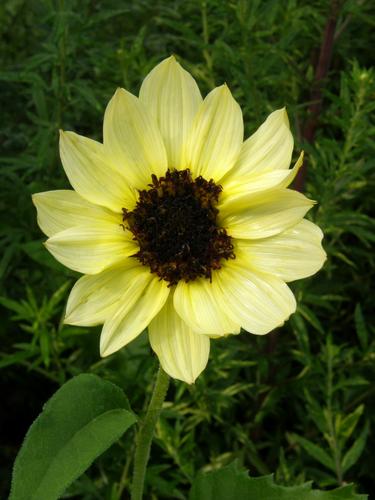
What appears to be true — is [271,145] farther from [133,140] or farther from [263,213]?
[133,140]

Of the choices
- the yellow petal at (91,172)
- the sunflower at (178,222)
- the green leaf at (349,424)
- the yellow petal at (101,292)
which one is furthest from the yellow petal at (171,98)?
the green leaf at (349,424)

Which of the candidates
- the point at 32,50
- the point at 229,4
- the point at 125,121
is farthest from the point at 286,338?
the point at 32,50

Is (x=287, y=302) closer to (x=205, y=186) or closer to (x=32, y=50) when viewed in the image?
(x=205, y=186)

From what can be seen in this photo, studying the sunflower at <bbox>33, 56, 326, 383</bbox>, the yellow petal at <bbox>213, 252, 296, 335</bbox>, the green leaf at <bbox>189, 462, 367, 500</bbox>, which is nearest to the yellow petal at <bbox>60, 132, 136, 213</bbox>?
the sunflower at <bbox>33, 56, 326, 383</bbox>

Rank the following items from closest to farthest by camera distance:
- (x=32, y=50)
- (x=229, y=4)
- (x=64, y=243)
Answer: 1. (x=64, y=243)
2. (x=229, y=4)
3. (x=32, y=50)

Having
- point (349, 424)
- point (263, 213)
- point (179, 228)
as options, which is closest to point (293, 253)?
point (263, 213)

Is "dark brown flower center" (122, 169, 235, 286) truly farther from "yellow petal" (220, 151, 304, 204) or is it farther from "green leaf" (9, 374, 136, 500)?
"green leaf" (9, 374, 136, 500)
